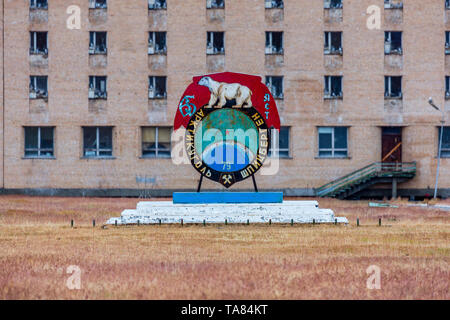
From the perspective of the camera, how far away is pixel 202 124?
24.5m

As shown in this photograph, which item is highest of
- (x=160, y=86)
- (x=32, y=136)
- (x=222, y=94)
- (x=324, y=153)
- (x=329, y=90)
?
(x=160, y=86)

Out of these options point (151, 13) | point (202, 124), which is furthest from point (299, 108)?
point (202, 124)

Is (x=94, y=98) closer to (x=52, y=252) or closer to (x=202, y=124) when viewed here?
(x=202, y=124)

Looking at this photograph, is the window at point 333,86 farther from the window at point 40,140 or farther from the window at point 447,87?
the window at point 40,140

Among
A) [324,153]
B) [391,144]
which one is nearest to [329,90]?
[324,153]

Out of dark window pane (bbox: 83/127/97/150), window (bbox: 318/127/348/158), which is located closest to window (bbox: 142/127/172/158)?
dark window pane (bbox: 83/127/97/150)

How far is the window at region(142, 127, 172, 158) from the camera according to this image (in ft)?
145

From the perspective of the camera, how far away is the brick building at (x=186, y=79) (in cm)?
4388

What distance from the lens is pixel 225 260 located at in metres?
14.1

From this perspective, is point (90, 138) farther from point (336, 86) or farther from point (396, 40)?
point (396, 40)

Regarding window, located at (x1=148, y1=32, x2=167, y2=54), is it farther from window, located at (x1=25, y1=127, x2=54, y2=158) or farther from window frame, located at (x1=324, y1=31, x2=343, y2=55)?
window frame, located at (x1=324, y1=31, x2=343, y2=55)

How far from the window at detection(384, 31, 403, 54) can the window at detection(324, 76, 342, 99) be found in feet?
11.3

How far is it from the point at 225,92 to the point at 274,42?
20.8 metres

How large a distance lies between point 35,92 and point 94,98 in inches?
143
